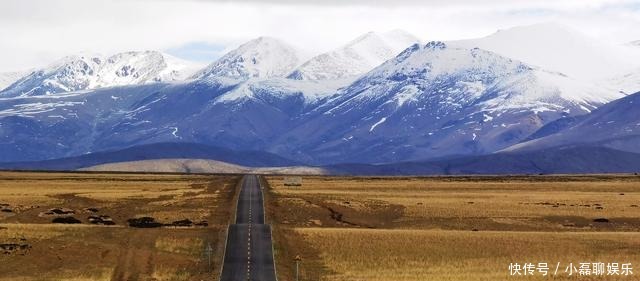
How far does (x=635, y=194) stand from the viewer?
176500mm

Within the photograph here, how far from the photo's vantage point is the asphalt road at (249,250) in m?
71.3

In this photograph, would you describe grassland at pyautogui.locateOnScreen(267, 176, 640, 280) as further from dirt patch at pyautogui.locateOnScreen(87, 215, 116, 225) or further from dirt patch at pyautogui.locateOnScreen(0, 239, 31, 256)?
dirt patch at pyautogui.locateOnScreen(0, 239, 31, 256)

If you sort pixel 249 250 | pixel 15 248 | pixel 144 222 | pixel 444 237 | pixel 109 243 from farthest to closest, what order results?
pixel 144 222
pixel 444 237
pixel 109 243
pixel 249 250
pixel 15 248

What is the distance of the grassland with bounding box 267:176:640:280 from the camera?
76.9m

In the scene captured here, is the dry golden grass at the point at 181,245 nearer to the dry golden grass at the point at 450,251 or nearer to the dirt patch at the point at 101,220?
the dry golden grass at the point at 450,251

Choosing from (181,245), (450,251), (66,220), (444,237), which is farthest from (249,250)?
(66,220)

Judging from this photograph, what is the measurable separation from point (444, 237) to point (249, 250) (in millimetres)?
20679

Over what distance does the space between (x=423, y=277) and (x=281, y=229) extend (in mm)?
31342

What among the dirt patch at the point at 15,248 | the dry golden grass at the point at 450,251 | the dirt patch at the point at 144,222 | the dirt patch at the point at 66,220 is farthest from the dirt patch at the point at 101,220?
the dirt patch at the point at 15,248

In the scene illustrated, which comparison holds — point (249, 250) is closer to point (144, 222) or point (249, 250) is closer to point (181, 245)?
point (181, 245)

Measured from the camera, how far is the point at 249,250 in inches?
3314

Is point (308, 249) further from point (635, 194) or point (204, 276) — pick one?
point (635, 194)

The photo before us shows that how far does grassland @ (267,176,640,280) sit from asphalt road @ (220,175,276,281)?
133 cm

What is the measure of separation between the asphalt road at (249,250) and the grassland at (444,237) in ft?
4.35
